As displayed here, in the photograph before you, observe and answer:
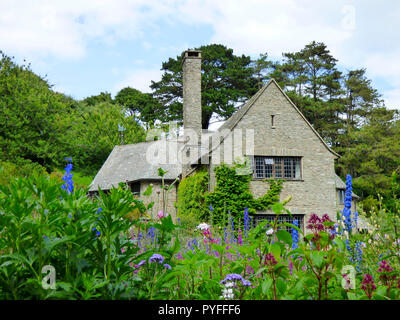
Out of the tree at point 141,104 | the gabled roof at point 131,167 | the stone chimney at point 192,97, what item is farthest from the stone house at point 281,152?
the tree at point 141,104

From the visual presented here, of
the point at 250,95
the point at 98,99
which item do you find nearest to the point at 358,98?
the point at 250,95

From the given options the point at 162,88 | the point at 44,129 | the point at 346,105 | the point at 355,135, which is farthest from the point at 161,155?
the point at 346,105

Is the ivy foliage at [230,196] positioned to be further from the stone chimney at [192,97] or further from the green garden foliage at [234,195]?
the stone chimney at [192,97]

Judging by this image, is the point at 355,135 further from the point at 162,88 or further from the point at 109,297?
the point at 109,297

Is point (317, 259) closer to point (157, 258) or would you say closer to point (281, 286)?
point (281, 286)

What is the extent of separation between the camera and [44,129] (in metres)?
30.2

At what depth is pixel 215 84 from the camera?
127 feet

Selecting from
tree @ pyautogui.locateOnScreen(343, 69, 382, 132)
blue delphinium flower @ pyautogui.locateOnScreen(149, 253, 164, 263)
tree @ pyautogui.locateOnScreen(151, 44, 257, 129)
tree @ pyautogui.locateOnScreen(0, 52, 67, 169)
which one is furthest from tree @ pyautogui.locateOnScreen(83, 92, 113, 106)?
blue delphinium flower @ pyautogui.locateOnScreen(149, 253, 164, 263)

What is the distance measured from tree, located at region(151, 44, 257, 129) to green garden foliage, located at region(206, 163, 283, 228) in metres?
18.7

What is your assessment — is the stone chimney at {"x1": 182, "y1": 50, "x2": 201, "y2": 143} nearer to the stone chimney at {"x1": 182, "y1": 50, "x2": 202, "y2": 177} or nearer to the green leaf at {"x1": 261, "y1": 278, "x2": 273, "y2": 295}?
the stone chimney at {"x1": 182, "y1": 50, "x2": 202, "y2": 177}

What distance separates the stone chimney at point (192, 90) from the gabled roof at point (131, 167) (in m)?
4.17

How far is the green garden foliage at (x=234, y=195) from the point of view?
18.5 metres

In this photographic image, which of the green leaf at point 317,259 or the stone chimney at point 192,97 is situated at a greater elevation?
the stone chimney at point 192,97
